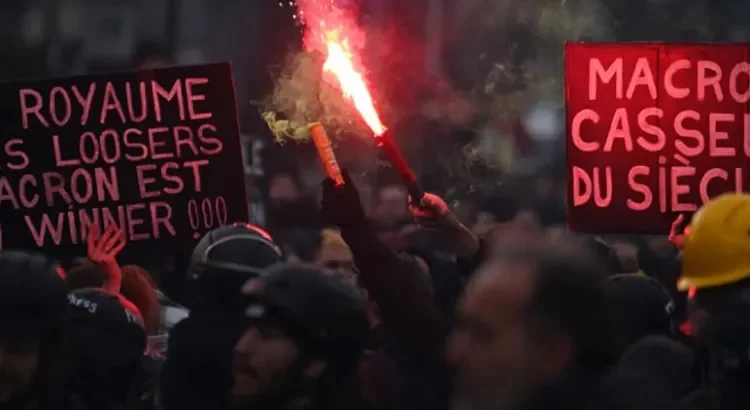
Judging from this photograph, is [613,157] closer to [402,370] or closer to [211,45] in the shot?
[402,370]

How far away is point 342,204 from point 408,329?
26.2 inches

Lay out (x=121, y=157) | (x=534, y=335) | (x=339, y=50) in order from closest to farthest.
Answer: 1. (x=534, y=335)
2. (x=339, y=50)
3. (x=121, y=157)

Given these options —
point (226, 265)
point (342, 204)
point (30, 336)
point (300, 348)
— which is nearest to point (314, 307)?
point (300, 348)

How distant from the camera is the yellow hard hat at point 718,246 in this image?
3.61 meters

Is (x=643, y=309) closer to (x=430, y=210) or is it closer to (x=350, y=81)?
(x=430, y=210)

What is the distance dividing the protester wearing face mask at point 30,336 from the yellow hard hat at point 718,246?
1.62 metres

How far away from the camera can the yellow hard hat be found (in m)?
3.61

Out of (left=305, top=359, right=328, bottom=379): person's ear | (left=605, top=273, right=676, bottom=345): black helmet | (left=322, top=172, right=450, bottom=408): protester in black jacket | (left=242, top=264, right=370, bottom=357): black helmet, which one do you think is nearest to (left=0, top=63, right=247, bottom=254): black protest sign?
(left=322, top=172, right=450, bottom=408): protester in black jacket

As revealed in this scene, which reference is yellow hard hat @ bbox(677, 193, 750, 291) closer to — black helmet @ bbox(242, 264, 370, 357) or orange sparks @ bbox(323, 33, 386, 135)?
black helmet @ bbox(242, 264, 370, 357)

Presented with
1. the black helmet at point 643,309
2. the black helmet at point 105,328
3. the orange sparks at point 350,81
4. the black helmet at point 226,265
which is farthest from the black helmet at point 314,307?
the orange sparks at point 350,81

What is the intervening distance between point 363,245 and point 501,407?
1.71m

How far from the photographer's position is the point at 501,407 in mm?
2674

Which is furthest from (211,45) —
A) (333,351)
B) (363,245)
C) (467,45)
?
(333,351)

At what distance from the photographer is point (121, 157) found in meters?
5.98
